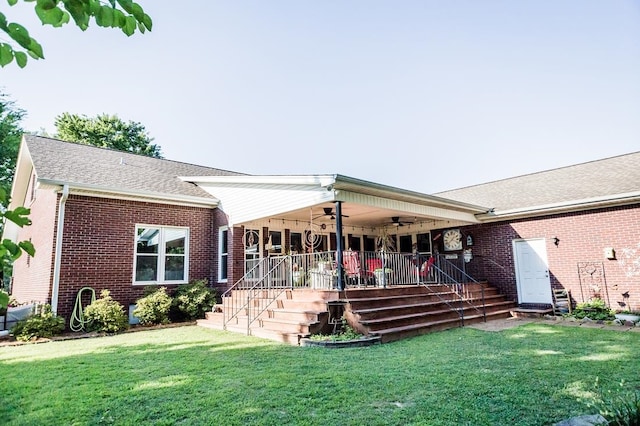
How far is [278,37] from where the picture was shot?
10797 millimetres

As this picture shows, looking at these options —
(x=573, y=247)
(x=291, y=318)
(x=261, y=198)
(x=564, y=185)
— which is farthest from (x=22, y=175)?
(x=564, y=185)

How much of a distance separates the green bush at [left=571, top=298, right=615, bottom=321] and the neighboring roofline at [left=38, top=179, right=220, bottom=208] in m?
10.9

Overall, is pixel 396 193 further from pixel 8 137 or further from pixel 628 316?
pixel 8 137

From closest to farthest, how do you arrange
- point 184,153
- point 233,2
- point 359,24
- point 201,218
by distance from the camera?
point 233,2 → point 359,24 → point 201,218 → point 184,153

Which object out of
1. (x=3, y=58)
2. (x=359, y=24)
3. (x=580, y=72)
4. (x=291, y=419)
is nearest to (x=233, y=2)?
(x=359, y=24)

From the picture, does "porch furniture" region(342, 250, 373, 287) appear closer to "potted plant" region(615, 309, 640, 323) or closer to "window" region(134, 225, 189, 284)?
"window" region(134, 225, 189, 284)

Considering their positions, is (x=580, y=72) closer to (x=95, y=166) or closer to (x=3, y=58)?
(x=3, y=58)

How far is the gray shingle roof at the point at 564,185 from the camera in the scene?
10531 mm

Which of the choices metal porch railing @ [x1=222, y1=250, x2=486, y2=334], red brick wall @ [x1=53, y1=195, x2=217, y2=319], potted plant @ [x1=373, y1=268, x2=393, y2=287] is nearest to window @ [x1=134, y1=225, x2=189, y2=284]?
red brick wall @ [x1=53, y1=195, x2=217, y2=319]

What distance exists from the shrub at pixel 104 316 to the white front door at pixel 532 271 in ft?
37.7

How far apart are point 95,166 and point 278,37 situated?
6.71 m

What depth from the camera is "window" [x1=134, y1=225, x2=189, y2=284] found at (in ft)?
35.3

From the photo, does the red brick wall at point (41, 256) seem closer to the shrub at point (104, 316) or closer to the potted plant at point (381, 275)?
the shrub at point (104, 316)

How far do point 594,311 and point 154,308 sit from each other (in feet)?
38.3
